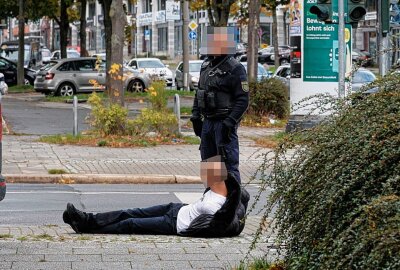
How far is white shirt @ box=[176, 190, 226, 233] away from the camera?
881 centimetres

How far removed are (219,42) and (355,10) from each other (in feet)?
23.9

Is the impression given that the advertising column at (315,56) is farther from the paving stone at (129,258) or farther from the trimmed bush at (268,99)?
the paving stone at (129,258)

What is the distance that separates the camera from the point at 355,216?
5238 millimetres

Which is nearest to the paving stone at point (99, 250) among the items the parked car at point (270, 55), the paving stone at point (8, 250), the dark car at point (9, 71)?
the paving stone at point (8, 250)

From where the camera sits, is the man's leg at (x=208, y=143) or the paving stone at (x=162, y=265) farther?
the man's leg at (x=208, y=143)

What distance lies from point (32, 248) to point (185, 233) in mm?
1516

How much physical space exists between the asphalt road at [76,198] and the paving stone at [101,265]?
300 cm

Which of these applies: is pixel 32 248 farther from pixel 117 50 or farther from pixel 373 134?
pixel 117 50

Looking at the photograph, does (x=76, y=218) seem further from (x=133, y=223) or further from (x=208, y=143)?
(x=208, y=143)

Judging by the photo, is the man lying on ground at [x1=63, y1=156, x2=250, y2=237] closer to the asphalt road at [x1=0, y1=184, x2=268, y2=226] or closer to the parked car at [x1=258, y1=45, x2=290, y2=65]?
the asphalt road at [x1=0, y1=184, x2=268, y2=226]

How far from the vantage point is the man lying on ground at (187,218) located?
28.9 ft

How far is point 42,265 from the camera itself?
7.58 meters

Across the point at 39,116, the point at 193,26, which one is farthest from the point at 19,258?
the point at 193,26

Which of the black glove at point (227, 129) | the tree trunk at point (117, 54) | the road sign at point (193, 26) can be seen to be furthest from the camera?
the road sign at point (193, 26)
